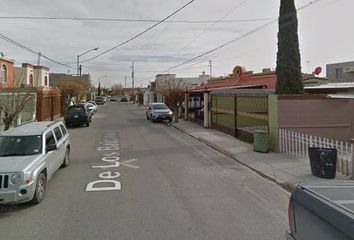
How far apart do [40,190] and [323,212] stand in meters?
6.14

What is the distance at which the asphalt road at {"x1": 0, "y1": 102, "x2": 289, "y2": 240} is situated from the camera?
5.68m

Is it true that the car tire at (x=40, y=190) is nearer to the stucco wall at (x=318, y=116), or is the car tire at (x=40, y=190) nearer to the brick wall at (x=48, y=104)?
the stucco wall at (x=318, y=116)

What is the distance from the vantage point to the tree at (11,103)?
17.1m

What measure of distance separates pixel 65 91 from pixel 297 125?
31.3 metres

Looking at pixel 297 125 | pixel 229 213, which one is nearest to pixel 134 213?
pixel 229 213

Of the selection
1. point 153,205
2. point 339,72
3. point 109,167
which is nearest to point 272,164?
point 109,167

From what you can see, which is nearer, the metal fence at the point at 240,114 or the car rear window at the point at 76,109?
the metal fence at the point at 240,114

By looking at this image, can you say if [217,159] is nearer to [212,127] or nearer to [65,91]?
[212,127]

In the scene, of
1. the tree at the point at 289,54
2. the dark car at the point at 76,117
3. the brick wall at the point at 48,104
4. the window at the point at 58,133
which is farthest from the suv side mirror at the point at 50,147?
the brick wall at the point at 48,104

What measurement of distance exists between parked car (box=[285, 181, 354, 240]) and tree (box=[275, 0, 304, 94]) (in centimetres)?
1155

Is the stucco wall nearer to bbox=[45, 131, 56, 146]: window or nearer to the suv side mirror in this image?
bbox=[45, 131, 56, 146]: window

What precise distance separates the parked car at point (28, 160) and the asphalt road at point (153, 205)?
354mm

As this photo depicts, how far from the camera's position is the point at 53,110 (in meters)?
32.2

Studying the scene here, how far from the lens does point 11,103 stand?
59.1 feet
